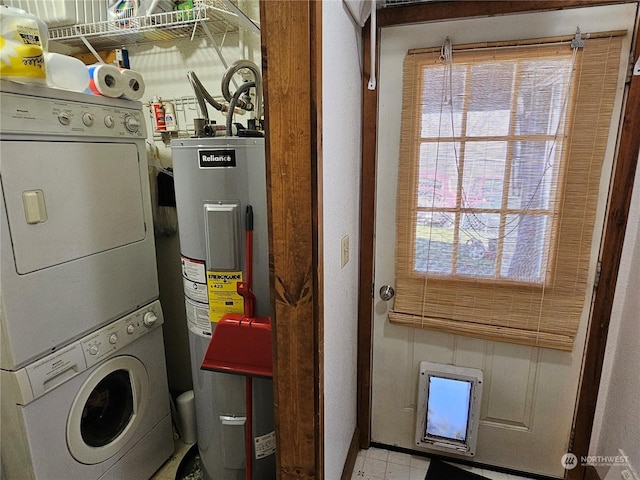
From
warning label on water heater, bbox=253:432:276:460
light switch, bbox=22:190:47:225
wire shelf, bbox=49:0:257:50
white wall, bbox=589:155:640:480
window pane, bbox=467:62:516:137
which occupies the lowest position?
warning label on water heater, bbox=253:432:276:460

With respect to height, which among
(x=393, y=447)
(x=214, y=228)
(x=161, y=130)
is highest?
(x=161, y=130)

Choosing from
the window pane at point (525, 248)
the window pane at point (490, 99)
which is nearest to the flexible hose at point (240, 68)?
the window pane at point (490, 99)

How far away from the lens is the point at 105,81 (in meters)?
1.47

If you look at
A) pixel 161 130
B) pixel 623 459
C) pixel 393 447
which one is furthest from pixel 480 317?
pixel 161 130

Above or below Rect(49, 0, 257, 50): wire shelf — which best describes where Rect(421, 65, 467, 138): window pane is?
below

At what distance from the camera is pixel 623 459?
1440 mm

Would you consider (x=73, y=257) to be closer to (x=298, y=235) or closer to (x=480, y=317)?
(x=298, y=235)

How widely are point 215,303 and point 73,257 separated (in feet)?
1.76

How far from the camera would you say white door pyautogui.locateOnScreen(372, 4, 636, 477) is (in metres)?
1.47

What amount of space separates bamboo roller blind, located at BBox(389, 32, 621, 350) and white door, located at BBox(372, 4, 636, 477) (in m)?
0.06

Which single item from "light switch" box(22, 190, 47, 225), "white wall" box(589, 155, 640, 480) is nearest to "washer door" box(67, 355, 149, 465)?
"light switch" box(22, 190, 47, 225)

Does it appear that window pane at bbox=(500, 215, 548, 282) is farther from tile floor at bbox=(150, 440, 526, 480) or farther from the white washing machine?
the white washing machine

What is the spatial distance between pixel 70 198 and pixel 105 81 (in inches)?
19.4

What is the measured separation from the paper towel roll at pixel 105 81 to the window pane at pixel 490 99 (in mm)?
1399
